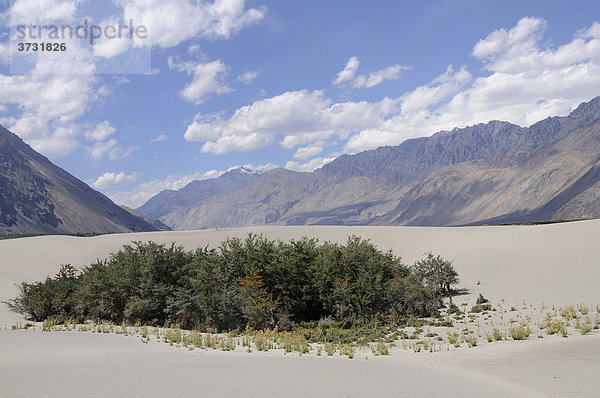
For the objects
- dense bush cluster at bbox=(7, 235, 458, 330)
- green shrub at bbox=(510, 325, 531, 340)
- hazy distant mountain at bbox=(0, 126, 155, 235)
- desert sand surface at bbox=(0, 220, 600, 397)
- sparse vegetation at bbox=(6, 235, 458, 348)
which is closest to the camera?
desert sand surface at bbox=(0, 220, 600, 397)

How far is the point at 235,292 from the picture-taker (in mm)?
17297

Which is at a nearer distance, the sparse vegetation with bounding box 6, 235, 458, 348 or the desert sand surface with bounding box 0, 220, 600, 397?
the desert sand surface with bounding box 0, 220, 600, 397

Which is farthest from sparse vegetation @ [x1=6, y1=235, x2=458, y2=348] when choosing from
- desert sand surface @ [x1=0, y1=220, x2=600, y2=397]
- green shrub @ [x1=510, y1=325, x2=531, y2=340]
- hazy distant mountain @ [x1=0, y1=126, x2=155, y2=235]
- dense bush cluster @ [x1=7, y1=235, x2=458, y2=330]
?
hazy distant mountain @ [x1=0, y1=126, x2=155, y2=235]

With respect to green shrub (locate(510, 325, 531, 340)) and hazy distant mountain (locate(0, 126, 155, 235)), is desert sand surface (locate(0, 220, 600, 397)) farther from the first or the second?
hazy distant mountain (locate(0, 126, 155, 235))

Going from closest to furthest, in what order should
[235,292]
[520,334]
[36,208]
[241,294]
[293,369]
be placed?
[293,369] < [520,334] < [241,294] < [235,292] < [36,208]

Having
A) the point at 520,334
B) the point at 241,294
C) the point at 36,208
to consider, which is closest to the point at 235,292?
the point at 241,294

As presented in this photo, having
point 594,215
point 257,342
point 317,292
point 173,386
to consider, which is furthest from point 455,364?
point 594,215

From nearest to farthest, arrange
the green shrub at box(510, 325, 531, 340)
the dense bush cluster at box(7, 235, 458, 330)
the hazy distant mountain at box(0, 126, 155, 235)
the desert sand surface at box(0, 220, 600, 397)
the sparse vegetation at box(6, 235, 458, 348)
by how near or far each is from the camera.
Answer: the desert sand surface at box(0, 220, 600, 397), the green shrub at box(510, 325, 531, 340), the sparse vegetation at box(6, 235, 458, 348), the dense bush cluster at box(7, 235, 458, 330), the hazy distant mountain at box(0, 126, 155, 235)

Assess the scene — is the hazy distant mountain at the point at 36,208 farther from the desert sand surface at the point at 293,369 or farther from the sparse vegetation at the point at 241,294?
the desert sand surface at the point at 293,369

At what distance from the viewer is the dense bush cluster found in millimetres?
17031

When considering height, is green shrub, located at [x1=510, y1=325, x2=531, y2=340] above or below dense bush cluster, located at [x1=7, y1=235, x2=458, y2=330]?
below

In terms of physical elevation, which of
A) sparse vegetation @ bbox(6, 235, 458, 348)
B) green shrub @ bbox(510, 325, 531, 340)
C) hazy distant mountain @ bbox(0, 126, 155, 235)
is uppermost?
hazy distant mountain @ bbox(0, 126, 155, 235)

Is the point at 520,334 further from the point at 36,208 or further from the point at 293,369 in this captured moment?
the point at 36,208

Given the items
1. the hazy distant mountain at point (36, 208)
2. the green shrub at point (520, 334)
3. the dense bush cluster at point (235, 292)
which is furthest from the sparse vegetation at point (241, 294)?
the hazy distant mountain at point (36, 208)
